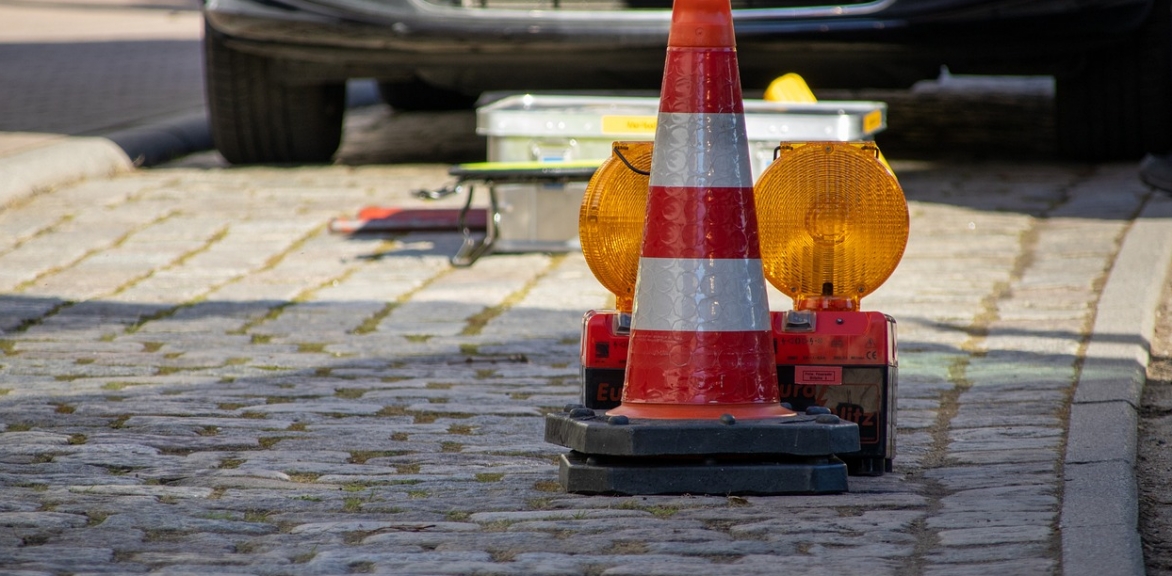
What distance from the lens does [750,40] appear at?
6113 mm

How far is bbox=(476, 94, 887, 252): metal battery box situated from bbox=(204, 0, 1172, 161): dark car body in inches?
24.7

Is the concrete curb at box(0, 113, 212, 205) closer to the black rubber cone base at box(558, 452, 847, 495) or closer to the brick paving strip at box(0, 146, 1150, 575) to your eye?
the brick paving strip at box(0, 146, 1150, 575)

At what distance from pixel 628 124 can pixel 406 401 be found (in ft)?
6.73

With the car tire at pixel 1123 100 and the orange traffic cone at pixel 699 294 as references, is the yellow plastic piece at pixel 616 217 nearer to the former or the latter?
the orange traffic cone at pixel 699 294

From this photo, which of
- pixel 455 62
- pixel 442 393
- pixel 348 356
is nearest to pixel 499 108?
pixel 455 62

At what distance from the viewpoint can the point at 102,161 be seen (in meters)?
7.23

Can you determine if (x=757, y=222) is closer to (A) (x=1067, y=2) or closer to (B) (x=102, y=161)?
(A) (x=1067, y=2)

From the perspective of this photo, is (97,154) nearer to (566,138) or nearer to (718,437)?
(566,138)

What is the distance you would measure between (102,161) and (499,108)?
8.16ft

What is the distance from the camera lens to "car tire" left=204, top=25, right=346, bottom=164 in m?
7.11

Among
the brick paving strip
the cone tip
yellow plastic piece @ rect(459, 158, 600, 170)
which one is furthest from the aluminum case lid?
the cone tip

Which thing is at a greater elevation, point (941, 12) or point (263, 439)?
point (941, 12)

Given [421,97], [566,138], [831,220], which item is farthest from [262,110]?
[831,220]

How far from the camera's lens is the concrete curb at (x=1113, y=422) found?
97.0 inches
